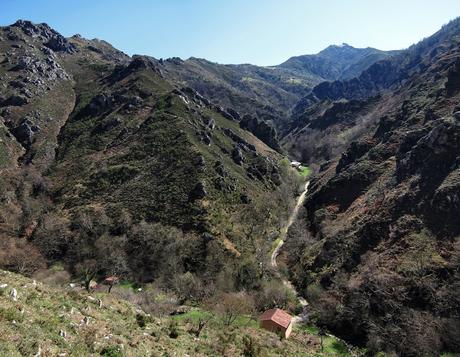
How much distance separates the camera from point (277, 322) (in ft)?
172

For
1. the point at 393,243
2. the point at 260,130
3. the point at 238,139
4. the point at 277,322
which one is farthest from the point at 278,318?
the point at 260,130

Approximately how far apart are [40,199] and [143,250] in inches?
1379

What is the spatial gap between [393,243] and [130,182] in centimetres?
6340

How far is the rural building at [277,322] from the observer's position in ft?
168

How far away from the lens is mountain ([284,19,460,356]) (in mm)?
56531

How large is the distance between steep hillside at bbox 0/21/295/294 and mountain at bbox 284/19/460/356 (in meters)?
12.1

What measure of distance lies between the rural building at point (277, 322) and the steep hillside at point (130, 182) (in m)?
16.7

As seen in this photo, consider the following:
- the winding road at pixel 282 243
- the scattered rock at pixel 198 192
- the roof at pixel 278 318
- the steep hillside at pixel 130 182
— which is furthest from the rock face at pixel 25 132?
the roof at pixel 278 318

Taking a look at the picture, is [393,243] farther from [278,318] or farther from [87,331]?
[87,331]

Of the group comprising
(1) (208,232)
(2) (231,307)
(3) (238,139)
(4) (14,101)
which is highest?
(3) (238,139)

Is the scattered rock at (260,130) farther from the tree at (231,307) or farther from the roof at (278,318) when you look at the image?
the roof at (278,318)

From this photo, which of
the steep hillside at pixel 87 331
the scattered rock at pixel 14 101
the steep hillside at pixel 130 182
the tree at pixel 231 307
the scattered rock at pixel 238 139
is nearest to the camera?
the steep hillside at pixel 87 331

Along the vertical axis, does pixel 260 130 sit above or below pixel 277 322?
above

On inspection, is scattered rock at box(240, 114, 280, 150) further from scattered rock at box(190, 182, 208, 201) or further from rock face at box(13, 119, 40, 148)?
scattered rock at box(190, 182, 208, 201)
